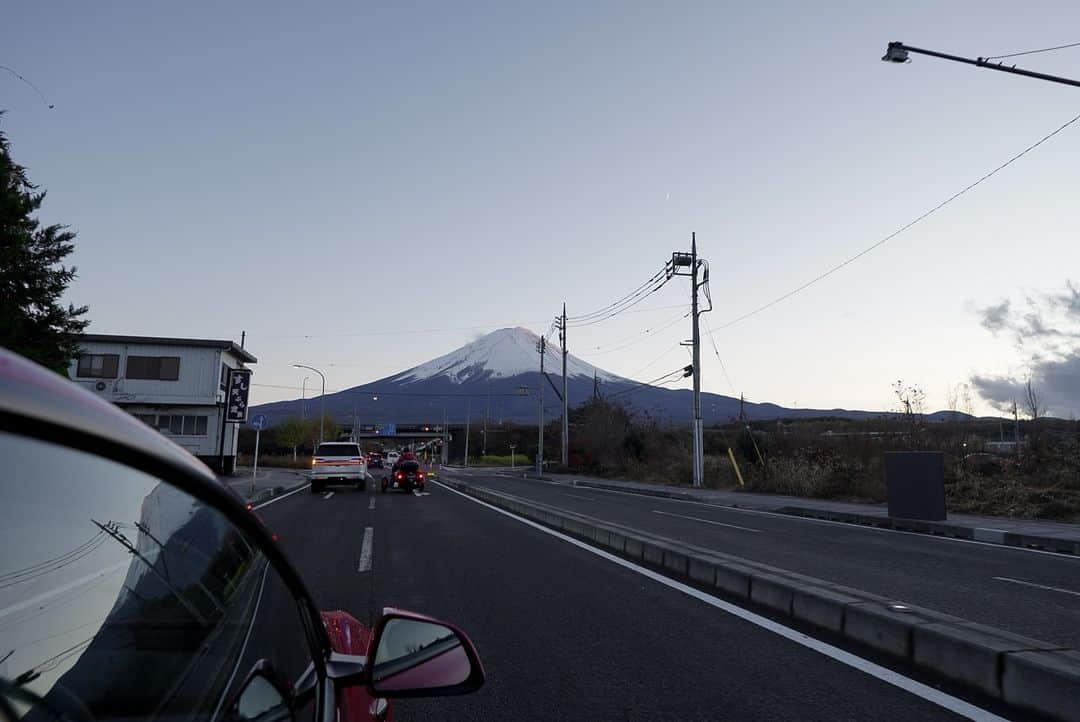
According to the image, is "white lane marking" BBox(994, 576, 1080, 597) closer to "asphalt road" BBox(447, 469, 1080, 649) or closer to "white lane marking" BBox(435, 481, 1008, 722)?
"asphalt road" BBox(447, 469, 1080, 649)

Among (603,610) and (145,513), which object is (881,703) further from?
(145,513)

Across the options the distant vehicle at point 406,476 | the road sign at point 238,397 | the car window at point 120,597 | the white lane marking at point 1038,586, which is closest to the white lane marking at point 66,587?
the car window at point 120,597

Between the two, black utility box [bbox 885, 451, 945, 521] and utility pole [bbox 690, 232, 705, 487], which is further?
utility pole [bbox 690, 232, 705, 487]

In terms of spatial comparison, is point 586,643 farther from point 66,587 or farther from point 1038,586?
point 1038,586

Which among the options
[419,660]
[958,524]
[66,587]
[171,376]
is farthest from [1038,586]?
[171,376]

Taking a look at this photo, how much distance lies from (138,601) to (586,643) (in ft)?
14.4

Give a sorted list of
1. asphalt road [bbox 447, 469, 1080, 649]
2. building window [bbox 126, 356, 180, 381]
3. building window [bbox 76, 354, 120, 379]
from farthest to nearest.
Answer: building window [bbox 126, 356, 180, 381] → building window [bbox 76, 354, 120, 379] → asphalt road [bbox 447, 469, 1080, 649]

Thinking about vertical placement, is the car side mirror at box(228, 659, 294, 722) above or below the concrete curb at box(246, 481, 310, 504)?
above

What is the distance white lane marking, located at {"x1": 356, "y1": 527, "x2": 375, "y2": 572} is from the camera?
8883 mm

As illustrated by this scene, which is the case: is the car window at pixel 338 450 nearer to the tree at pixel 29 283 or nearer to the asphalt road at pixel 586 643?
the tree at pixel 29 283

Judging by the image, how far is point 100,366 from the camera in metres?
37.6

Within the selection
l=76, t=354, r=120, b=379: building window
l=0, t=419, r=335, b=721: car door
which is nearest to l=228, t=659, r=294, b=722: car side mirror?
l=0, t=419, r=335, b=721: car door

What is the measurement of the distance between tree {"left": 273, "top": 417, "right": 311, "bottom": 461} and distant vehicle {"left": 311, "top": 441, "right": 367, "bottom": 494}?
5552 centimetres

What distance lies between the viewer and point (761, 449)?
3506 cm
